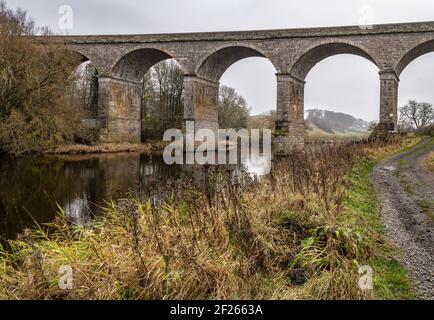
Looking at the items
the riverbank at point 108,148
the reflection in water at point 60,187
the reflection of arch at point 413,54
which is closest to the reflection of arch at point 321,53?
the reflection of arch at point 413,54

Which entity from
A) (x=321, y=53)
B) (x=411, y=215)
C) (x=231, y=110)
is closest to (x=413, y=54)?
(x=321, y=53)

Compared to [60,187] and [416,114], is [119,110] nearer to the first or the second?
[60,187]

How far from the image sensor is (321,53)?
2838cm

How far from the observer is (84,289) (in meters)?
4.36

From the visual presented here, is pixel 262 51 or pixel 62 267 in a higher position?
pixel 262 51

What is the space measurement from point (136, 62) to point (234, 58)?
7378mm

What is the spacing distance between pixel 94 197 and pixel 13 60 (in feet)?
43.9

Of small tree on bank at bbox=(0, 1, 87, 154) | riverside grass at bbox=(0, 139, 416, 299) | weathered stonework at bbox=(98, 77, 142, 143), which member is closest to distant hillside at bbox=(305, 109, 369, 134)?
weathered stonework at bbox=(98, 77, 142, 143)

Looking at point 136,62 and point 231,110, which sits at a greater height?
point 136,62

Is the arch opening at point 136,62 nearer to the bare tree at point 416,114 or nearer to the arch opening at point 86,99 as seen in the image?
the arch opening at point 86,99

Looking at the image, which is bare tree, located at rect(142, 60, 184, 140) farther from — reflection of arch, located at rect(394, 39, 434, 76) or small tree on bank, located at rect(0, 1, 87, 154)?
reflection of arch, located at rect(394, 39, 434, 76)

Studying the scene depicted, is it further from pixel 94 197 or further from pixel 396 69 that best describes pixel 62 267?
pixel 396 69

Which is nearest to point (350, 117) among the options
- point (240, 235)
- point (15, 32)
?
point (15, 32)

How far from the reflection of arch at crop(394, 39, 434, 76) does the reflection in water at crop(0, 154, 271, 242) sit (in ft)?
51.1
